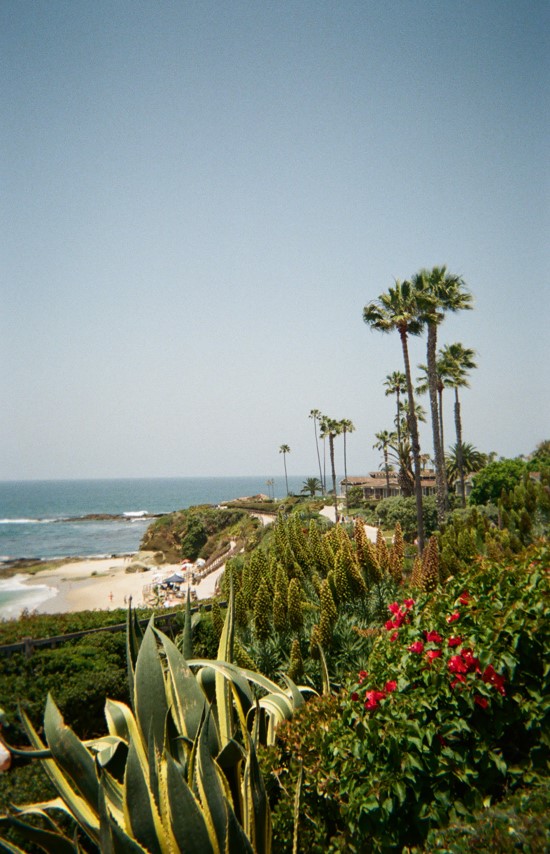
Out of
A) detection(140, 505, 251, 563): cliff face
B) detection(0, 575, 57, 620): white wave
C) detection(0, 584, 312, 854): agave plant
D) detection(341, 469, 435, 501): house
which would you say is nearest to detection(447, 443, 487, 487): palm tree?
detection(341, 469, 435, 501): house

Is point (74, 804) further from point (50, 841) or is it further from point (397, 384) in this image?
point (397, 384)

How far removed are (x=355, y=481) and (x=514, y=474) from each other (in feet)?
128

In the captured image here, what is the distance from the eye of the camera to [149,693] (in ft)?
12.1

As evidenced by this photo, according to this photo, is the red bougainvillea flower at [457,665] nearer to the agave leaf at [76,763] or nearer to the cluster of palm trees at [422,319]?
the agave leaf at [76,763]

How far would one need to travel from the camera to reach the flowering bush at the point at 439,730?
2.79 metres

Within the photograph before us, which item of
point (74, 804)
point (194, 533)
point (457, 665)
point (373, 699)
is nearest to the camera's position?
point (457, 665)

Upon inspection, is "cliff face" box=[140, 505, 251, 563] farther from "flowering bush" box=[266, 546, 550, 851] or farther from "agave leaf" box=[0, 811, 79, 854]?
"flowering bush" box=[266, 546, 550, 851]

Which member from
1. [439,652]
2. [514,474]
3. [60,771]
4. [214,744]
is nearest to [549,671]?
[439,652]

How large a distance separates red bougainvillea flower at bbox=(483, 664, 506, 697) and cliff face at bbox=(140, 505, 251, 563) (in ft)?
151

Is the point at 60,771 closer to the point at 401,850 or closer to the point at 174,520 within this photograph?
the point at 401,850

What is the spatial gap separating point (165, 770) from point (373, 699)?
1.29 metres

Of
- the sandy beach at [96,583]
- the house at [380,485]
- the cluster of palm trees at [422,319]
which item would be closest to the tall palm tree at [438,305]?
the cluster of palm trees at [422,319]

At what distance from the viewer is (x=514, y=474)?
36438 mm

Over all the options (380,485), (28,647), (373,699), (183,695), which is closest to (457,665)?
(373,699)
